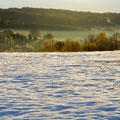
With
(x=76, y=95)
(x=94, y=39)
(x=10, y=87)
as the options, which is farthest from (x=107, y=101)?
(x=94, y=39)

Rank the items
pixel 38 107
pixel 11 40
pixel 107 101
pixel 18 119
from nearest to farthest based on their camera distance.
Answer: pixel 18 119
pixel 38 107
pixel 107 101
pixel 11 40

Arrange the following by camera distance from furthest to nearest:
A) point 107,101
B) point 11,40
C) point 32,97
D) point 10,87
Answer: point 11,40
point 10,87
point 32,97
point 107,101

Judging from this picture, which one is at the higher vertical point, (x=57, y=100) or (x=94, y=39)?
(x=94, y=39)

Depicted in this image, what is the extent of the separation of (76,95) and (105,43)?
1945cm

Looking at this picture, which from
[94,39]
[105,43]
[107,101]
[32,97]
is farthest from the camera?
[94,39]

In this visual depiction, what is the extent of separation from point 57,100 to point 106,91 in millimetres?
1290

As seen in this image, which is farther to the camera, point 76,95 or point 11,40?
point 11,40

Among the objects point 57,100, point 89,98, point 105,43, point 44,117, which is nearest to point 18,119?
point 44,117

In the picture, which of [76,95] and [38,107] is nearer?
[38,107]

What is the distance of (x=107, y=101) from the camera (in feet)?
15.9

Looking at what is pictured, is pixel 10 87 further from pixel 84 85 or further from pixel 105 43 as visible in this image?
pixel 105 43

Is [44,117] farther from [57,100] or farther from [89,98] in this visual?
[89,98]

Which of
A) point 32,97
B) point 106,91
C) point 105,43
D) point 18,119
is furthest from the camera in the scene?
point 105,43

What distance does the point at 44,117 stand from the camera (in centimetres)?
388
